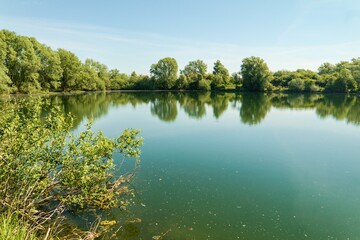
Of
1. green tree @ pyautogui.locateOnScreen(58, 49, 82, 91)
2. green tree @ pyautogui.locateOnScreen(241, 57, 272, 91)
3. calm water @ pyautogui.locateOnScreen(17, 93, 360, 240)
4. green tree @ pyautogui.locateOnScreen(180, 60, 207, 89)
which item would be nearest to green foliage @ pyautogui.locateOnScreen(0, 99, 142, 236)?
calm water @ pyautogui.locateOnScreen(17, 93, 360, 240)

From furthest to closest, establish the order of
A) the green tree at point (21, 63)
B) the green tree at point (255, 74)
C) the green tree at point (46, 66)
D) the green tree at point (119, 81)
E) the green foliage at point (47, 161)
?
the green tree at point (119, 81), the green tree at point (255, 74), the green tree at point (46, 66), the green tree at point (21, 63), the green foliage at point (47, 161)

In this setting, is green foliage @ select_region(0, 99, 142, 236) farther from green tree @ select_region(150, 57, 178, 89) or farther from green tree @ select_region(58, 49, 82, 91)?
green tree @ select_region(150, 57, 178, 89)

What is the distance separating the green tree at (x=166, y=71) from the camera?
107000mm

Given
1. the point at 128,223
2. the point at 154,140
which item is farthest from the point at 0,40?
the point at 128,223

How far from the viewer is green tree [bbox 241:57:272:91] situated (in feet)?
308

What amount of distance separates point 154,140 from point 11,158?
45.1 feet

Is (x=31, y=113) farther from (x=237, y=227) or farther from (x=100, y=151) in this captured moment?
(x=237, y=227)

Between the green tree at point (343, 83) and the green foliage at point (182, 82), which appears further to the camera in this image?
the green foliage at point (182, 82)

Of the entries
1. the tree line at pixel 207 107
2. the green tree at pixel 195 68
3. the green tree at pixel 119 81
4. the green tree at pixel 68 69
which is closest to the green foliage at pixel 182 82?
the green tree at pixel 195 68

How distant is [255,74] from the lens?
312 ft

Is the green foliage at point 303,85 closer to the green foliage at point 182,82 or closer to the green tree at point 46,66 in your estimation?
the green foliage at point 182,82

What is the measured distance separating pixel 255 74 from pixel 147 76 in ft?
145

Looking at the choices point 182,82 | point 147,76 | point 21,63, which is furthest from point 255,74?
point 21,63

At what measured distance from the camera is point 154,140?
2103 centimetres
